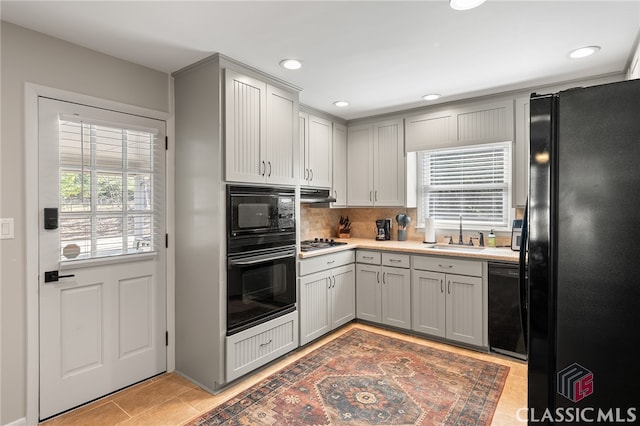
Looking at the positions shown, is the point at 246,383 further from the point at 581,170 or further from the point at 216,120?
the point at 581,170

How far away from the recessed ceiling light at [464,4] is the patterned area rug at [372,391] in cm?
243

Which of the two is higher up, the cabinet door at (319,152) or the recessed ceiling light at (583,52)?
the recessed ceiling light at (583,52)

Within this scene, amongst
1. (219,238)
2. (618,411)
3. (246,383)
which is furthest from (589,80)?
(246,383)

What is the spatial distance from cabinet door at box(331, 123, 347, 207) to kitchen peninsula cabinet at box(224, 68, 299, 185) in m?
1.05

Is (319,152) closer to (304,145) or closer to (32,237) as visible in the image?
(304,145)

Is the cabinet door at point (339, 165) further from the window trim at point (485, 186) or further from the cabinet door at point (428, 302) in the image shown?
the cabinet door at point (428, 302)

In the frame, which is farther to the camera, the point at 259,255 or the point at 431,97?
the point at 431,97

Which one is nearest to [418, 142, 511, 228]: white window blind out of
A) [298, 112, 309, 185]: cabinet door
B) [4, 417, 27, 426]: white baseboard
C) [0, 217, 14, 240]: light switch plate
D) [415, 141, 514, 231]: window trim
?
[415, 141, 514, 231]: window trim

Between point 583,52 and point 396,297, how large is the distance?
2567mm

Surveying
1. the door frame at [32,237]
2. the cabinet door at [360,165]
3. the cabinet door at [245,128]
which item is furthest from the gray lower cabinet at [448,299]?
the door frame at [32,237]

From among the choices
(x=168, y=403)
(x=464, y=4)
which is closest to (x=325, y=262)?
(x=168, y=403)

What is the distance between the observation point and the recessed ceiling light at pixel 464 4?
1.80m

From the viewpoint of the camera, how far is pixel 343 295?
3736mm

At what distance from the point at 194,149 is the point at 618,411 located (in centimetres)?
271
